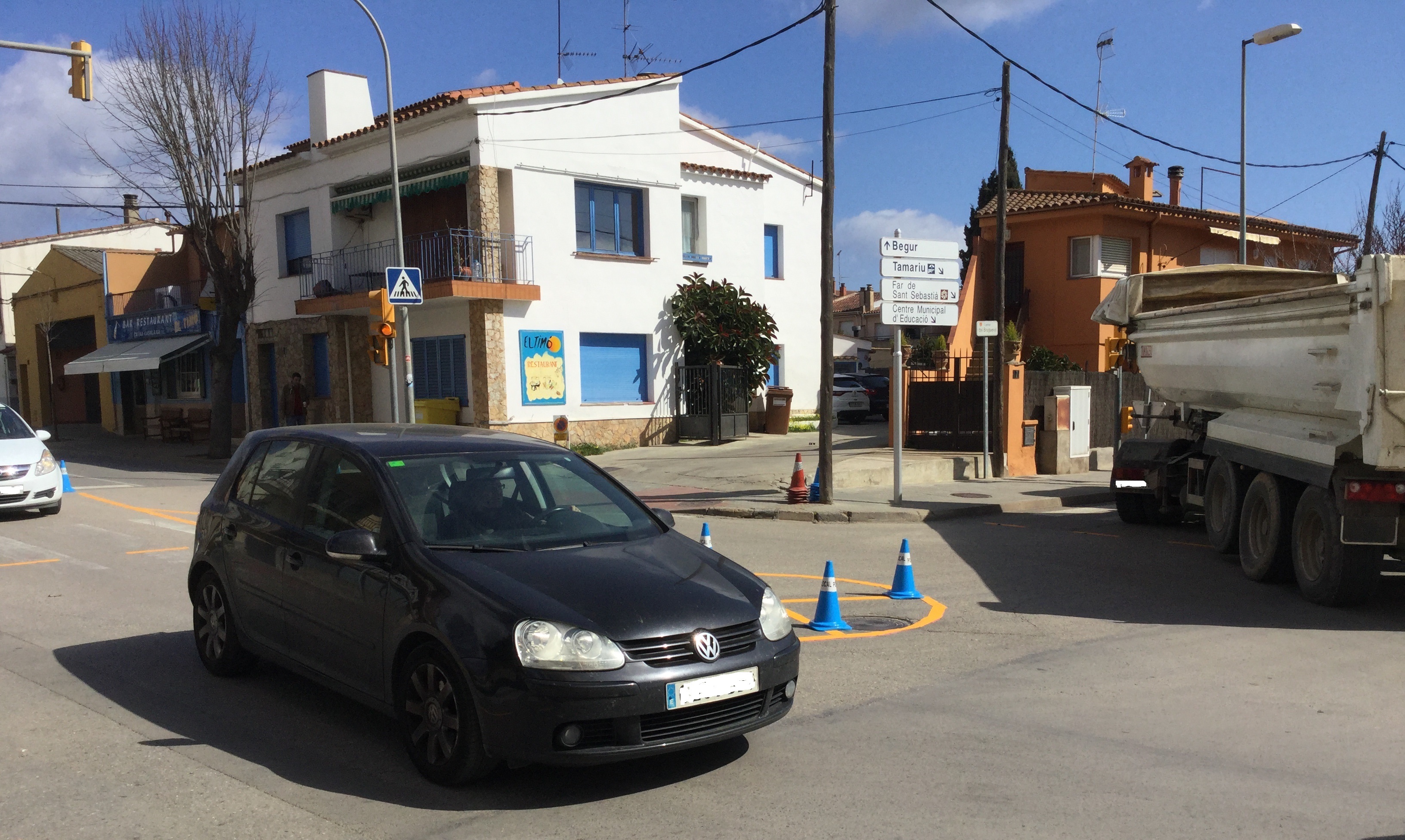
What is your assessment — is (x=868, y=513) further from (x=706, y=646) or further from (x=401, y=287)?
(x=706, y=646)

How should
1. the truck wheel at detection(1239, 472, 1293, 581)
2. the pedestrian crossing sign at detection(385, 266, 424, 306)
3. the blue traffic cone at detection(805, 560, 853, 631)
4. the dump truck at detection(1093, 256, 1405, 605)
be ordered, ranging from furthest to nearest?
the pedestrian crossing sign at detection(385, 266, 424, 306)
the truck wheel at detection(1239, 472, 1293, 581)
the dump truck at detection(1093, 256, 1405, 605)
the blue traffic cone at detection(805, 560, 853, 631)

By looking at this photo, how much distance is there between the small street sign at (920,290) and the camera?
48.5 ft

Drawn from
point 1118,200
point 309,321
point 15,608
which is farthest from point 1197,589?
point 309,321

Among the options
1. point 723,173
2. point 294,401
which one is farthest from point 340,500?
point 723,173

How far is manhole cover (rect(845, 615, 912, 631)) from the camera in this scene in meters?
7.80

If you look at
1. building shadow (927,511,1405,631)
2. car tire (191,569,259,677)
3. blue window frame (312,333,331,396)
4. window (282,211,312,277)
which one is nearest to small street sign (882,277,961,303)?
building shadow (927,511,1405,631)

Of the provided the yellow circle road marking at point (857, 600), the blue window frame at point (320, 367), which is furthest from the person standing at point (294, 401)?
the yellow circle road marking at point (857, 600)

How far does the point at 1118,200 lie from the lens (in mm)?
28000

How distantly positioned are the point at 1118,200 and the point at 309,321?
2128 centimetres

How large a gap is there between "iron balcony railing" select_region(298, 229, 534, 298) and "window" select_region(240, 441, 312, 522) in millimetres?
13843

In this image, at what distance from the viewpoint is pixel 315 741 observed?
5258mm

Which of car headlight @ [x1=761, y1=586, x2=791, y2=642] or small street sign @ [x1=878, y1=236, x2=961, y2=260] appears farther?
small street sign @ [x1=878, y1=236, x2=961, y2=260]

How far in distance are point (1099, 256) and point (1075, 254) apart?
2.36 feet

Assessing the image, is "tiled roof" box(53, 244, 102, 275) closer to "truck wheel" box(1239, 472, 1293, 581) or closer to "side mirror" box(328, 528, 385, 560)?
"side mirror" box(328, 528, 385, 560)
